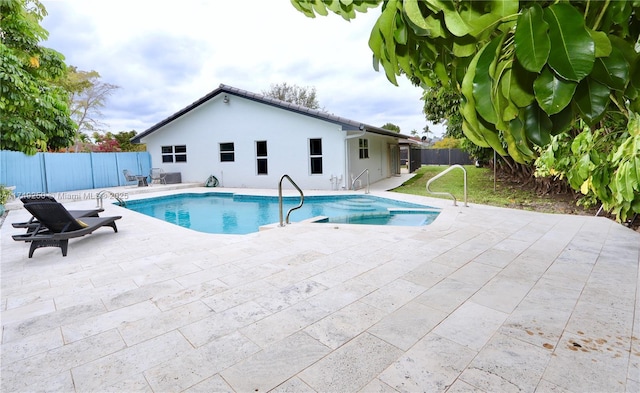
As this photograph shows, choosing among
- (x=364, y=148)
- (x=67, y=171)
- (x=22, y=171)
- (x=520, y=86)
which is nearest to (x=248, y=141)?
(x=364, y=148)

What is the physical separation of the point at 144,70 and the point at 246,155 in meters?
9.97

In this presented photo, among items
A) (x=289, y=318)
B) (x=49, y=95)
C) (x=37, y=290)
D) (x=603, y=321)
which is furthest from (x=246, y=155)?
(x=603, y=321)

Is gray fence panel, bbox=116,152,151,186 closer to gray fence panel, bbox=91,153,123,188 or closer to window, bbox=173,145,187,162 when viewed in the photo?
gray fence panel, bbox=91,153,123,188

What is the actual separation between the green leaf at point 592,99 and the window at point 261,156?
14840 mm

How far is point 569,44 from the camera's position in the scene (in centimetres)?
68

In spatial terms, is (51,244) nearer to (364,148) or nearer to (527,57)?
(527,57)

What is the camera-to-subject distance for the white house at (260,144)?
1361 centimetres

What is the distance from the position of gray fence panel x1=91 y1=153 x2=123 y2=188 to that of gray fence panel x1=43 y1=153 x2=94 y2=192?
0.23 meters

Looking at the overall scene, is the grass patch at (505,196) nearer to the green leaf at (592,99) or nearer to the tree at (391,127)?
the green leaf at (592,99)

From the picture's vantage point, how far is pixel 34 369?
2219mm

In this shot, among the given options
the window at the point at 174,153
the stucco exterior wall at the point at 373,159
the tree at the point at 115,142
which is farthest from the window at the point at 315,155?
the tree at the point at 115,142

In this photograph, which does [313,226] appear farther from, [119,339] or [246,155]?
[246,155]

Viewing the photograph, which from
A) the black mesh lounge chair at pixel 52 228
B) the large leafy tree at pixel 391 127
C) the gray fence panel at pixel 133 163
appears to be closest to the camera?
the black mesh lounge chair at pixel 52 228

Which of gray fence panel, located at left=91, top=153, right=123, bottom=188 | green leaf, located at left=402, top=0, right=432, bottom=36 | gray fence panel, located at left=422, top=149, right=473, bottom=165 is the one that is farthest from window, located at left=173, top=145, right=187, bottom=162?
gray fence panel, located at left=422, top=149, right=473, bottom=165
